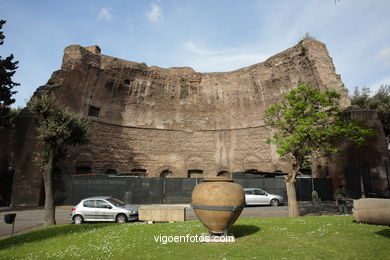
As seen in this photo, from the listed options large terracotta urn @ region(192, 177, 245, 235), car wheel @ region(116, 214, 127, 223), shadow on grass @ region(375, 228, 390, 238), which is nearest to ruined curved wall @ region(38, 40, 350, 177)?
car wheel @ region(116, 214, 127, 223)

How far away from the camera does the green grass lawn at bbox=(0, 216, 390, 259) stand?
16.3 feet

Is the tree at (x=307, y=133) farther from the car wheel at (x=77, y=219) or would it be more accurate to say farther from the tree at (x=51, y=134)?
the tree at (x=51, y=134)

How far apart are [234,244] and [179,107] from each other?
23.9 m

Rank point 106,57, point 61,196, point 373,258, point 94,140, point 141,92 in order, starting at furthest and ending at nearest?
point 141,92, point 106,57, point 94,140, point 61,196, point 373,258

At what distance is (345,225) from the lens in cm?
735

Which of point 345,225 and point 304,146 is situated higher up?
point 304,146

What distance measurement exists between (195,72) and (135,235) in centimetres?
2467

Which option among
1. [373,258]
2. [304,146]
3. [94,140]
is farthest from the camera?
[94,140]

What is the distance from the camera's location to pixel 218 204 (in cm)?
572

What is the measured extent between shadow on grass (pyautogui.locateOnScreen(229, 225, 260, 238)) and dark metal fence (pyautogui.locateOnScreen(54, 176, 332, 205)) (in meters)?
10.9

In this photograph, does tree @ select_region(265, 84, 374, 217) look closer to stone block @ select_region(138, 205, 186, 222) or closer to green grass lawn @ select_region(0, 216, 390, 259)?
green grass lawn @ select_region(0, 216, 390, 259)

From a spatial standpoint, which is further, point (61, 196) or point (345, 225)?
point (61, 196)

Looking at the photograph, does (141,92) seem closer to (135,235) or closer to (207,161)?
(207,161)

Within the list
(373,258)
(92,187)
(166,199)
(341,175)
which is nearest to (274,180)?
(341,175)
